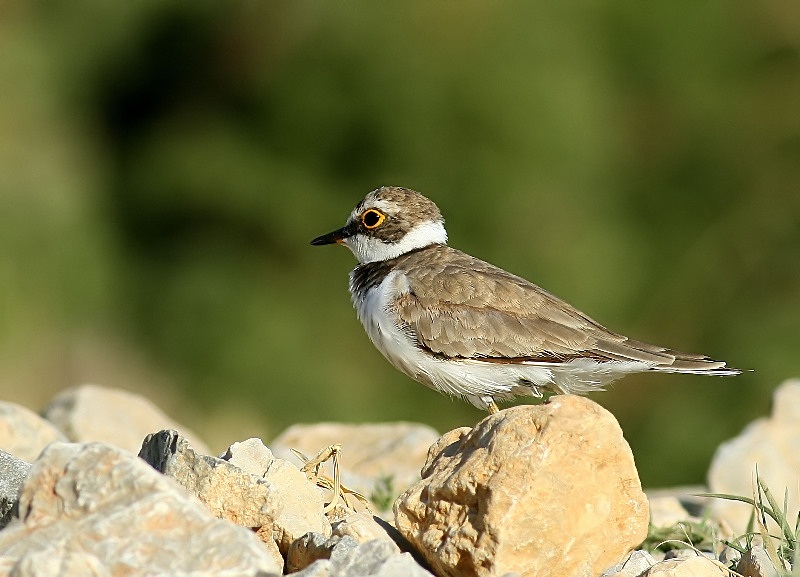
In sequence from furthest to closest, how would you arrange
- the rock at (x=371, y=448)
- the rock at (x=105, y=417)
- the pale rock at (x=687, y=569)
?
the rock at (x=105, y=417) < the rock at (x=371, y=448) < the pale rock at (x=687, y=569)

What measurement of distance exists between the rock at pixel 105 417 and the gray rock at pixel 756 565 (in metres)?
3.49

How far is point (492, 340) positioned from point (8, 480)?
3046 mm

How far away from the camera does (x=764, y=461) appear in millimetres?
7227

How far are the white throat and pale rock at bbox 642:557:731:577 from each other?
3793 millimetres

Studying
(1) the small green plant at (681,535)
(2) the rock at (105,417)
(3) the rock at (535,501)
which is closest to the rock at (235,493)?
(3) the rock at (535,501)

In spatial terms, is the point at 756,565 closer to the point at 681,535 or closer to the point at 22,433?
the point at 681,535

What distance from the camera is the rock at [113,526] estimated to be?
130 inches

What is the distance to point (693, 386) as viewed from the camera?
11766 millimetres

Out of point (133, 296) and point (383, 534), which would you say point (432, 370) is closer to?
point (383, 534)

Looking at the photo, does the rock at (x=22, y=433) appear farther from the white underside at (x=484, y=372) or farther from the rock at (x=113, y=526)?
the rock at (x=113, y=526)

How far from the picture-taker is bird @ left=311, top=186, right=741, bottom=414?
6.79 meters

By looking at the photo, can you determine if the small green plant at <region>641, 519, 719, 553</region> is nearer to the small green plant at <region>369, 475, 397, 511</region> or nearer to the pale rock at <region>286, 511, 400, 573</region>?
the small green plant at <region>369, 475, 397, 511</region>

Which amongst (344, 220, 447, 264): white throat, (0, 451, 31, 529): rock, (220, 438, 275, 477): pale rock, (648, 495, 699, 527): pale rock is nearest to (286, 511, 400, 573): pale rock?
(220, 438, 275, 477): pale rock

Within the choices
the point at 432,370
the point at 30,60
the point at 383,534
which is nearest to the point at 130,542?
the point at 383,534
